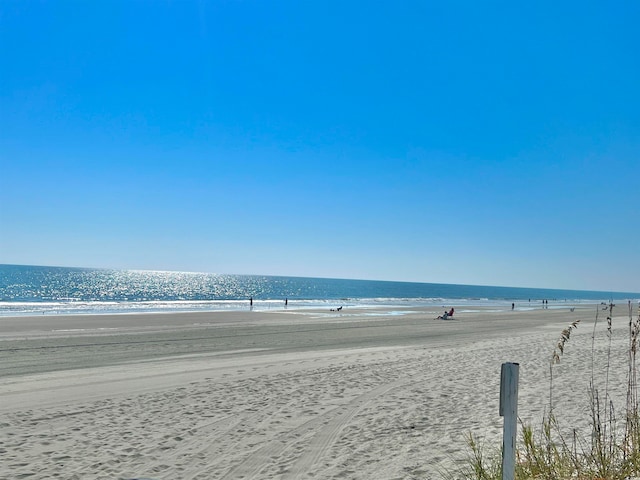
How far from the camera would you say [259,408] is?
902cm

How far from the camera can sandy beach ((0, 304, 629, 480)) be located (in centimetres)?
625

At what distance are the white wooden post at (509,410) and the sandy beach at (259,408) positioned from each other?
239 cm

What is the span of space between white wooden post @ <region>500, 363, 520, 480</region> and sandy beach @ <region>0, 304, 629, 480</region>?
94.3 inches

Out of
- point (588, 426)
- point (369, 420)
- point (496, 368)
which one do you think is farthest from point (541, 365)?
point (369, 420)

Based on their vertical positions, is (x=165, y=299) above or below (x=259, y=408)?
below

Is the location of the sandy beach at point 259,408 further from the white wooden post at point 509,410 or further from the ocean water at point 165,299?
the ocean water at point 165,299

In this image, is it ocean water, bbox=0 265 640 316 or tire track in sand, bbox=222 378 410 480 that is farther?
ocean water, bbox=0 265 640 316

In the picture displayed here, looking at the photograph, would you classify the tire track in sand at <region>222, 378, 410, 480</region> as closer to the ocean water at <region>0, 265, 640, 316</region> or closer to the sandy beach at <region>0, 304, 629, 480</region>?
the sandy beach at <region>0, 304, 629, 480</region>

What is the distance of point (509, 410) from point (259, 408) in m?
6.25

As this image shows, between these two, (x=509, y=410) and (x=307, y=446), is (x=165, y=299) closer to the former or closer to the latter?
(x=307, y=446)

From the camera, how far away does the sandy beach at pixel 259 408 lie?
6254mm

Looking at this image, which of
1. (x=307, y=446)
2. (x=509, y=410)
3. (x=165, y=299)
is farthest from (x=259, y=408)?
(x=165, y=299)

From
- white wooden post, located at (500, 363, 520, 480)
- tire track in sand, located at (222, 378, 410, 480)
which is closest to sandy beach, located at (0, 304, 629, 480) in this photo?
tire track in sand, located at (222, 378, 410, 480)

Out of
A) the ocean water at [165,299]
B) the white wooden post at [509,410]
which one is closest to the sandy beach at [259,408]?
the white wooden post at [509,410]
